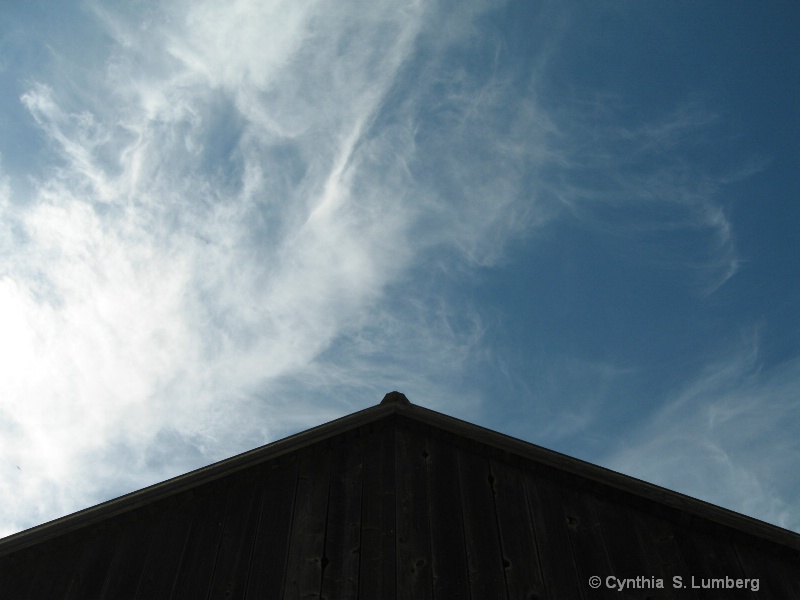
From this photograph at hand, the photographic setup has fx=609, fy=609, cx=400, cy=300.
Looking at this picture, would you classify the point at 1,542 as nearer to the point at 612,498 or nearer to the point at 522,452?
the point at 522,452

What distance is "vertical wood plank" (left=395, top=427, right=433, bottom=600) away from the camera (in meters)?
4.79

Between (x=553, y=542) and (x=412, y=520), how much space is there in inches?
46.8

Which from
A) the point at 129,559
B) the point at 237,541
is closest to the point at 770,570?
the point at 237,541

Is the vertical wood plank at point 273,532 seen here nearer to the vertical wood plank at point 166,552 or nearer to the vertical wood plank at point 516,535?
the vertical wood plank at point 166,552

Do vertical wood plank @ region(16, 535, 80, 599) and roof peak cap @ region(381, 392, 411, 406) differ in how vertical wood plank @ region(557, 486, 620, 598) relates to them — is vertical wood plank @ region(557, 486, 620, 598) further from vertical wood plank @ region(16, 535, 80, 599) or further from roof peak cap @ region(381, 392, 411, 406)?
vertical wood plank @ region(16, 535, 80, 599)

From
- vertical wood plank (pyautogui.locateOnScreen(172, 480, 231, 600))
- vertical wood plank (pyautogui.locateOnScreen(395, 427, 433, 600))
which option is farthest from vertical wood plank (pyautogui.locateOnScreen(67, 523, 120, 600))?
vertical wood plank (pyautogui.locateOnScreen(395, 427, 433, 600))

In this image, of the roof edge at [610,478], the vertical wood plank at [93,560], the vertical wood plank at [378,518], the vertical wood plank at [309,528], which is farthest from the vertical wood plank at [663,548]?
the vertical wood plank at [93,560]

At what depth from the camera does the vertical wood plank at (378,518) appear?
15.8 ft

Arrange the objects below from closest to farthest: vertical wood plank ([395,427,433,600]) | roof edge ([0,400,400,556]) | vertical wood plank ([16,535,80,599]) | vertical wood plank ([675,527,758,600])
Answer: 1. vertical wood plank ([675,527,758,600])
2. vertical wood plank ([395,427,433,600])
3. vertical wood plank ([16,535,80,599])
4. roof edge ([0,400,400,556])

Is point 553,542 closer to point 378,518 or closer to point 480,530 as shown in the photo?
point 480,530

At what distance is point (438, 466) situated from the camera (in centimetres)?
574

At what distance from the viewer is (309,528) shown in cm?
527

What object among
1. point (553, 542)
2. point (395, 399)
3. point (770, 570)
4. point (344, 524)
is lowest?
point (770, 570)

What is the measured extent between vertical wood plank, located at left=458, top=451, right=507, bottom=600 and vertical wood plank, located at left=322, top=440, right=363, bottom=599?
931 millimetres
